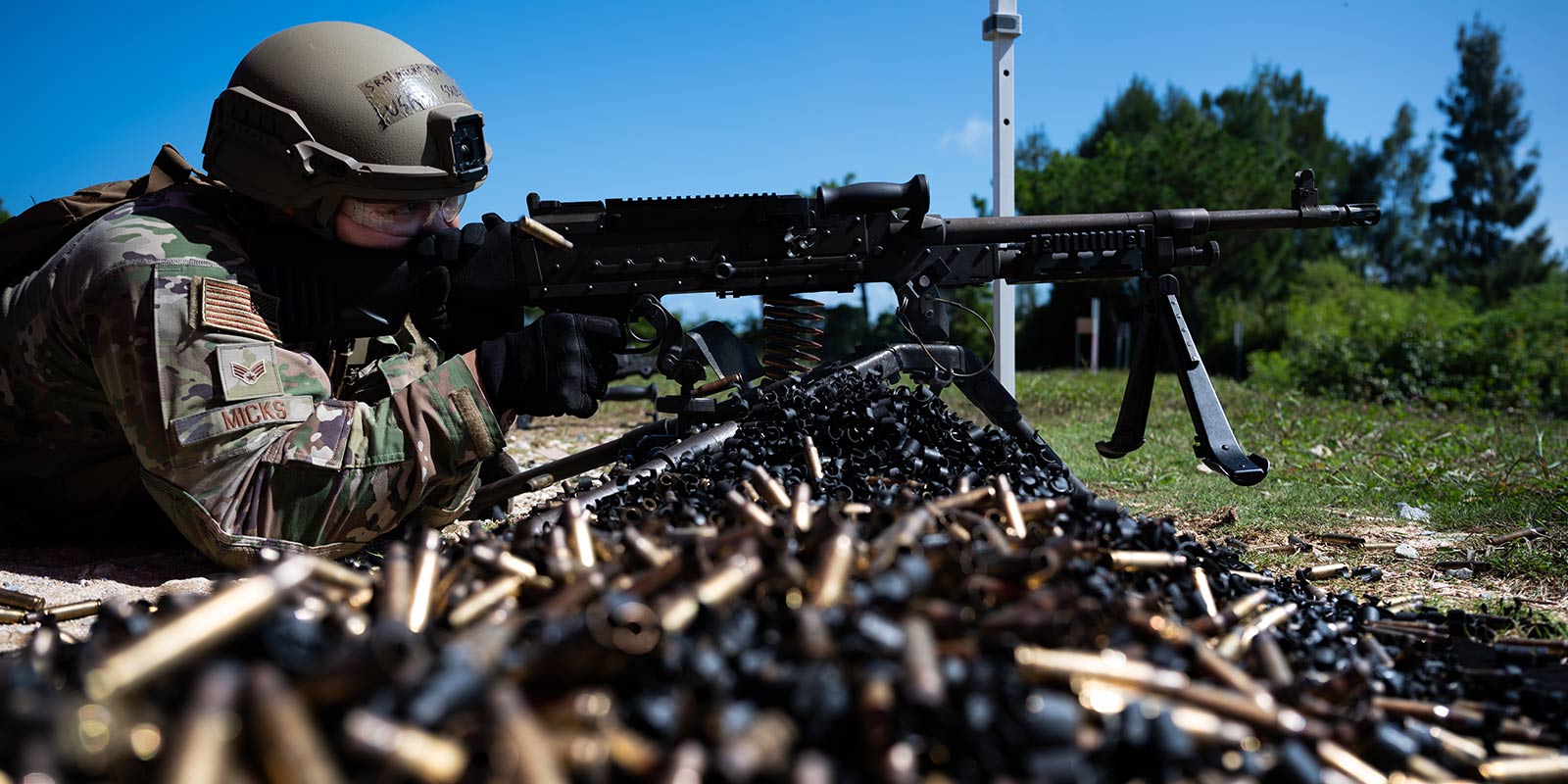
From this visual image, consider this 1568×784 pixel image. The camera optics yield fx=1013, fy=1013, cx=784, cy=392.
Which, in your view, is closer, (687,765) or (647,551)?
(687,765)

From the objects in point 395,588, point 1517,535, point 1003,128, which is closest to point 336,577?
point 395,588

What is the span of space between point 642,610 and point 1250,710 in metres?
0.95

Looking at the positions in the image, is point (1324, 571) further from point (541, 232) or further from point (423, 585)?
point (541, 232)

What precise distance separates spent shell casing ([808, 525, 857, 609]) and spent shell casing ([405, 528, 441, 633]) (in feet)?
2.37

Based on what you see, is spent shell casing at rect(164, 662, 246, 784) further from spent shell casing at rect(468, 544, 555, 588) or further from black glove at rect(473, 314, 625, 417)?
black glove at rect(473, 314, 625, 417)

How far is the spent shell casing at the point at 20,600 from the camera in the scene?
2979 millimetres

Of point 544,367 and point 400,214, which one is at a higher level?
point 400,214

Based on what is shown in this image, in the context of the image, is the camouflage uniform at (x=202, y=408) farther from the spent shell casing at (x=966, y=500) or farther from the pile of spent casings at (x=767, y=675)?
the spent shell casing at (x=966, y=500)

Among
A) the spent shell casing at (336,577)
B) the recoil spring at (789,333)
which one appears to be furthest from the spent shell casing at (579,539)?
the recoil spring at (789,333)

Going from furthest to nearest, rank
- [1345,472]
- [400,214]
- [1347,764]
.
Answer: [1345,472] → [400,214] → [1347,764]

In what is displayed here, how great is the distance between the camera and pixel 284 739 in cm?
114

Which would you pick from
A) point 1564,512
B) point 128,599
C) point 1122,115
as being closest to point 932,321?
point 1564,512

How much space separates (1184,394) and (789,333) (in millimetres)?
1893

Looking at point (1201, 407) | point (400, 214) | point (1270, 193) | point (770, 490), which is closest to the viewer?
point (770, 490)
